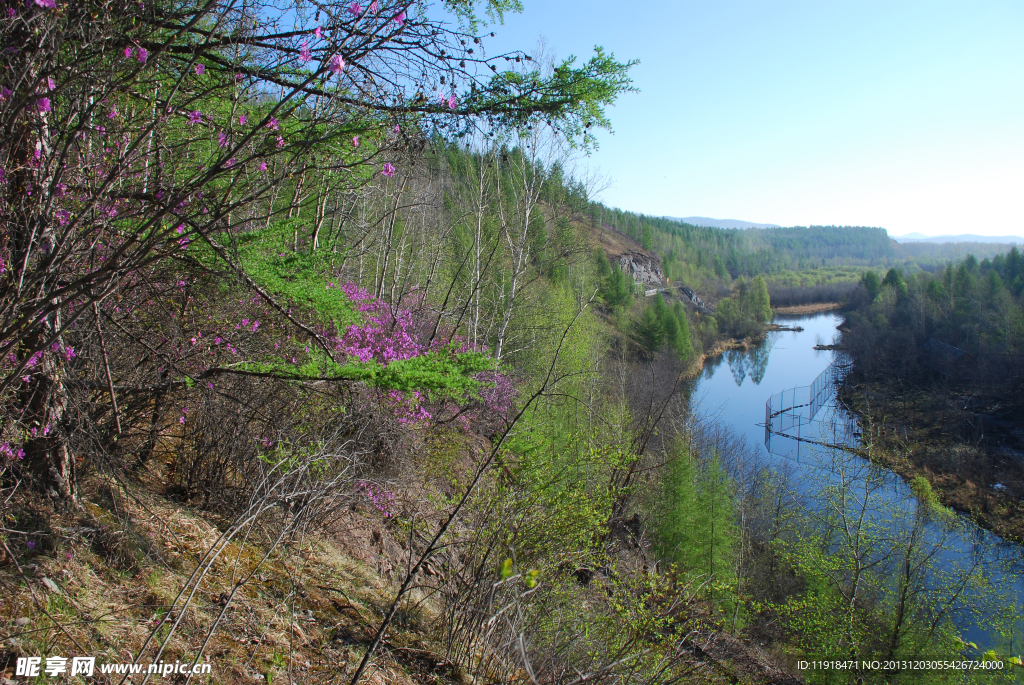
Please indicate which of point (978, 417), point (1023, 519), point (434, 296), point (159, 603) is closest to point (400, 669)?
point (159, 603)

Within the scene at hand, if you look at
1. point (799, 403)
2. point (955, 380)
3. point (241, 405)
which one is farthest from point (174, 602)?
point (955, 380)

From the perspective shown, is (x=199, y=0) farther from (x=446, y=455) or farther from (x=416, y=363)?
(x=446, y=455)

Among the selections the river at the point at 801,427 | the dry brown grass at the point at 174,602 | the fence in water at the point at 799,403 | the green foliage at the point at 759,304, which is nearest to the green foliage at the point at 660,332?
the river at the point at 801,427

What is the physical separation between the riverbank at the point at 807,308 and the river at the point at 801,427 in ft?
58.2

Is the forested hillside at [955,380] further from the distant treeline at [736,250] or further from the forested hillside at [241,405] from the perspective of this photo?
the distant treeline at [736,250]

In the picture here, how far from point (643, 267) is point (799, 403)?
31.1 meters

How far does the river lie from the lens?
1509cm

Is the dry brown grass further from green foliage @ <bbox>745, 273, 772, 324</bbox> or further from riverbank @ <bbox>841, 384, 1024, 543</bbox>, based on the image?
green foliage @ <bbox>745, 273, 772, 324</bbox>

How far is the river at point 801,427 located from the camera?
15094 mm

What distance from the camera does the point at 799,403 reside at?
39.6m

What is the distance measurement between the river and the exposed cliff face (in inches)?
541

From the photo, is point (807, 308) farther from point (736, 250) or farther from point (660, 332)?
point (660, 332)

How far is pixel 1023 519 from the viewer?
21.3m

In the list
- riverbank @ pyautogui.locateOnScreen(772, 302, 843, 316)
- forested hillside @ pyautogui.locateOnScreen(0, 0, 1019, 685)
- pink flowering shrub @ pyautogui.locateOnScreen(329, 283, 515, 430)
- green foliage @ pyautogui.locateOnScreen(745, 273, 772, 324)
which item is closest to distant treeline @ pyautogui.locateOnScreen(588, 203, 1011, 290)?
riverbank @ pyautogui.locateOnScreen(772, 302, 843, 316)
